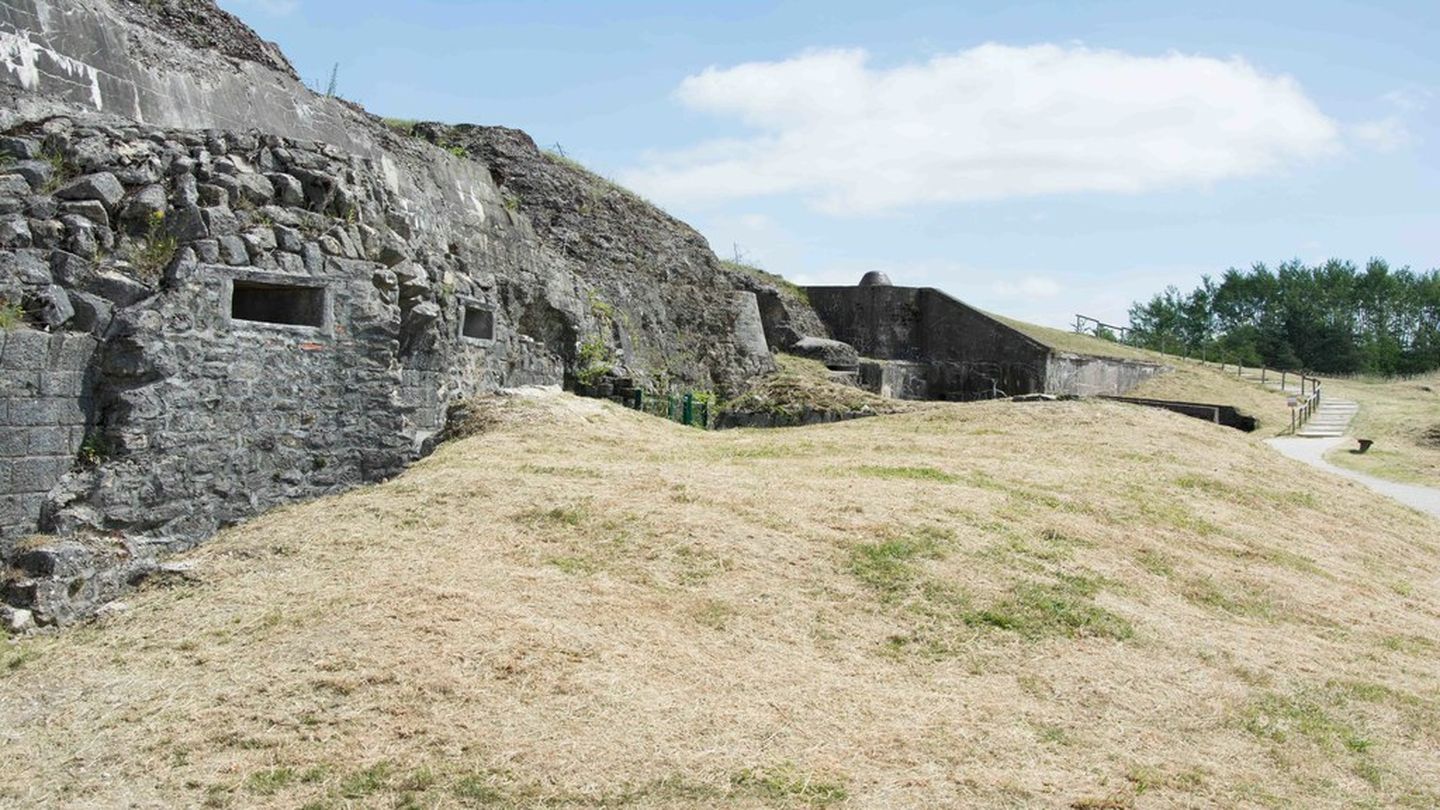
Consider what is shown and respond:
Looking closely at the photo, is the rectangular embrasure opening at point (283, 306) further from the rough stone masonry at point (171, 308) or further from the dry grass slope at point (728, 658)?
the dry grass slope at point (728, 658)

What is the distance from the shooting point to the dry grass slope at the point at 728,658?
530 centimetres

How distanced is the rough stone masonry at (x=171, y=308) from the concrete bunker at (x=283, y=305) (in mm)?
16

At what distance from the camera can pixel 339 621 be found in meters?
6.54

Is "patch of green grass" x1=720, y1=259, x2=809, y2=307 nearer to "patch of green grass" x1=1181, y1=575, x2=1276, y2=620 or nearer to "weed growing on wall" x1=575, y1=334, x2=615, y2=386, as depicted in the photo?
"weed growing on wall" x1=575, y1=334, x2=615, y2=386

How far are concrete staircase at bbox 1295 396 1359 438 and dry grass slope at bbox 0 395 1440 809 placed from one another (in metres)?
15.0

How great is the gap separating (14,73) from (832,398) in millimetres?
12878

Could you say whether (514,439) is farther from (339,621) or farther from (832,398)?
(832,398)

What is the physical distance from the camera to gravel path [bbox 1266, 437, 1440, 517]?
51.8 ft

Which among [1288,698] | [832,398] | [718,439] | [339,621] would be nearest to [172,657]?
[339,621]

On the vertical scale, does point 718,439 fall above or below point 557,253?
below

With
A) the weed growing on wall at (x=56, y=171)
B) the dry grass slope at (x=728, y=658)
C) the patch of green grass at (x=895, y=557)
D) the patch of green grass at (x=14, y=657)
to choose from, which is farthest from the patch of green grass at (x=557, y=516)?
the weed growing on wall at (x=56, y=171)

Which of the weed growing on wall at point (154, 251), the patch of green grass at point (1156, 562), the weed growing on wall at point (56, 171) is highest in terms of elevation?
the weed growing on wall at point (56, 171)

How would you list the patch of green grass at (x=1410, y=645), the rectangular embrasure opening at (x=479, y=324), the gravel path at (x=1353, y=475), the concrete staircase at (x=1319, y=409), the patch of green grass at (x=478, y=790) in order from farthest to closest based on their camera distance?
the concrete staircase at (x=1319, y=409) → the gravel path at (x=1353, y=475) → the rectangular embrasure opening at (x=479, y=324) → the patch of green grass at (x=1410, y=645) → the patch of green grass at (x=478, y=790)

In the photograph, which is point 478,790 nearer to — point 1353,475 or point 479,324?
point 479,324
